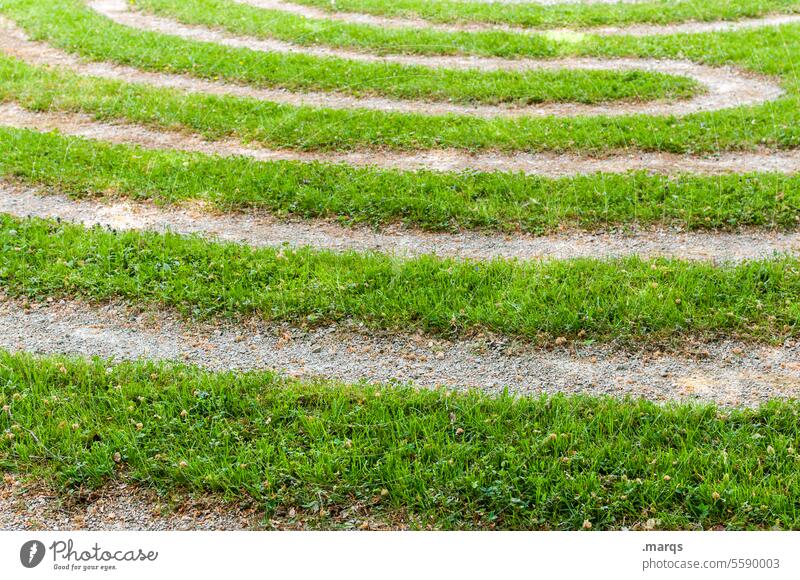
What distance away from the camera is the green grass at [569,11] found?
19.9 metres

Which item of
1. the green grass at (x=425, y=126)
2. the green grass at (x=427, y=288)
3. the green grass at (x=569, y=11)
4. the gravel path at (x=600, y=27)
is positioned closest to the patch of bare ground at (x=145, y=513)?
the green grass at (x=427, y=288)

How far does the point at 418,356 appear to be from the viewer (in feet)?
27.0

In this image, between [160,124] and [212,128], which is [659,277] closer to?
[212,128]

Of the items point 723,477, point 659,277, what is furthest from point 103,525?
point 659,277

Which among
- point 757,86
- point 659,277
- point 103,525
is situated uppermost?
point 757,86

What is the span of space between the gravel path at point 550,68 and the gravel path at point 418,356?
7.20m

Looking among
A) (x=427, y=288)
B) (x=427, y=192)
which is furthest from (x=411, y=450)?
(x=427, y=192)

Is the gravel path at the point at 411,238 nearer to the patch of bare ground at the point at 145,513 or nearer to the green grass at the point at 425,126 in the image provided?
the green grass at the point at 425,126

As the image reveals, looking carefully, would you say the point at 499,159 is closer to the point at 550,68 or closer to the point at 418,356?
the point at 550,68

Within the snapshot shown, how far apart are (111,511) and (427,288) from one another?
397 centimetres

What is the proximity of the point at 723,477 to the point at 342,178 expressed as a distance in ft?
22.8

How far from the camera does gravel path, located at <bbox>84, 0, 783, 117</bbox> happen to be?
14.7 meters

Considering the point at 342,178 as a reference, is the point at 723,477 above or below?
below

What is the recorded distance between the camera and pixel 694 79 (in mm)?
15961
